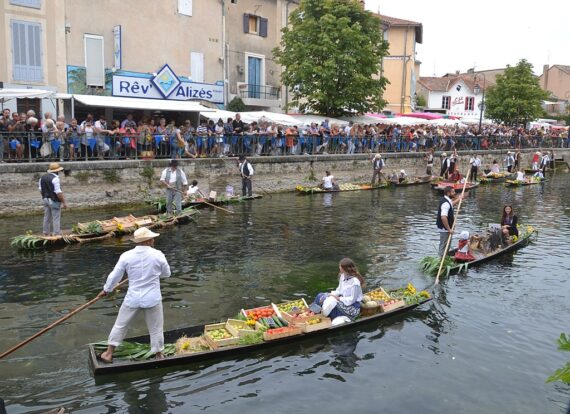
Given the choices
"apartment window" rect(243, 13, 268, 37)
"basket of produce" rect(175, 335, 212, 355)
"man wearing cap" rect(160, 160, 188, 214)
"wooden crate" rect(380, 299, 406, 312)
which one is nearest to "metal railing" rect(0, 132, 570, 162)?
"man wearing cap" rect(160, 160, 188, 214)

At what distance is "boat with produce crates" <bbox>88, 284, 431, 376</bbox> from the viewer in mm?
7578

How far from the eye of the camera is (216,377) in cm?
775

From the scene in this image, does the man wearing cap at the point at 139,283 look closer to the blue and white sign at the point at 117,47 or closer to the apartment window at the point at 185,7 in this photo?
the blue and white sign at the point at 117,47

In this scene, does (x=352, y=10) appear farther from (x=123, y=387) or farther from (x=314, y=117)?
(x=123, y=387)

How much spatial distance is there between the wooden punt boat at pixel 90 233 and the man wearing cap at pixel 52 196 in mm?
329

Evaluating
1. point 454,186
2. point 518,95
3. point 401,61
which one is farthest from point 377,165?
point 518,95

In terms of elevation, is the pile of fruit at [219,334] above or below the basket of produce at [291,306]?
below

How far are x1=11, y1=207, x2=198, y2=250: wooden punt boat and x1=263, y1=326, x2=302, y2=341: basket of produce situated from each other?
26.2ft

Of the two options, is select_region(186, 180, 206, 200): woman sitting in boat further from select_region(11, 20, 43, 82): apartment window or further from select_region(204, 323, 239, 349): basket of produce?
select_region(204, 323, 239, 349): basket of produce

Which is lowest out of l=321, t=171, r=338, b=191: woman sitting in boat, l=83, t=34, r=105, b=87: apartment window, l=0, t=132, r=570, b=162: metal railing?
l=321, t=171, r=338, b=191: woman sitting in boat

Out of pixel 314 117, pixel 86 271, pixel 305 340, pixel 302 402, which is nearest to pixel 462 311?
pixel 305 340

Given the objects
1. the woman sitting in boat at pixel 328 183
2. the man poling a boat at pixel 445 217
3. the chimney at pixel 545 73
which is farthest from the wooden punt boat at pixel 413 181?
the chimney at pixel 545 73

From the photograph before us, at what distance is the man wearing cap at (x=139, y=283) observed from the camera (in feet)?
24.2

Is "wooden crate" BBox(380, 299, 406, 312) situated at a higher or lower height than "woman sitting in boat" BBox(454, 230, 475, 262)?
lower
